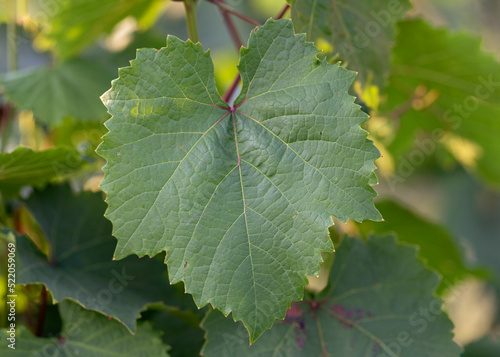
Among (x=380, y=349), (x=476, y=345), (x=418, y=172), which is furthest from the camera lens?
(x=418, y=172)

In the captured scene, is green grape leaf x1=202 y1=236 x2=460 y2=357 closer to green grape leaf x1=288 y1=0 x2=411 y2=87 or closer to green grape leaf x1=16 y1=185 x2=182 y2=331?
green grape leaf x1=16 y1=185 x2=182 y2=331

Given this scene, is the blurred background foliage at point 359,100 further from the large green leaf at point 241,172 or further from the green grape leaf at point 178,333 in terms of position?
the large green leaf at point 241,172

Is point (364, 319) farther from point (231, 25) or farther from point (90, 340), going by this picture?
point (231, 25)

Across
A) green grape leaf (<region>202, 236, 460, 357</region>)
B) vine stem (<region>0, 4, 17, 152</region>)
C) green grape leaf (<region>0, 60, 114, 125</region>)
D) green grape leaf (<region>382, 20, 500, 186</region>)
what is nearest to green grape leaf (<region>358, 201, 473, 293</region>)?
green grape leaf (<region>382, 20, 500, 186</region>)

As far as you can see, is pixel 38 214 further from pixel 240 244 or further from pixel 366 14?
pixel 366 14

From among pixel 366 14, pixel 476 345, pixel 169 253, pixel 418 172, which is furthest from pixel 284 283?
pixel 418 172

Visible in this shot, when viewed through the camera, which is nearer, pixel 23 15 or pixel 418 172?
pixel 23 15
